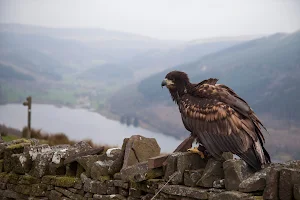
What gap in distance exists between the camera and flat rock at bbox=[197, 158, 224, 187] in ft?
16.1

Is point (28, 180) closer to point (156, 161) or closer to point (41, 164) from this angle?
point (41, 164)

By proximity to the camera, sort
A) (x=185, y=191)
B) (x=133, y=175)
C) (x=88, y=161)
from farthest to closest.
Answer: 1. (x=88, y=161)
2. (x=133, y=175)
3. (x=185, y=191)

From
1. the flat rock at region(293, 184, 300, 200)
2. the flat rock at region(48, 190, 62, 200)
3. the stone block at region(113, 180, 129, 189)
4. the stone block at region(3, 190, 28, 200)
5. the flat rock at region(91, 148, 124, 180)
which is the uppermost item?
the flat rock at region(293, 184, 300, 200)

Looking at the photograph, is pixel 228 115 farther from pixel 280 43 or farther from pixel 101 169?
pixel 280 43

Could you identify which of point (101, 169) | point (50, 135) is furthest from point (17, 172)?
point (50, 135)

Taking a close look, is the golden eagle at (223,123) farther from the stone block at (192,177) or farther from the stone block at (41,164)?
the stone block at (41,164)

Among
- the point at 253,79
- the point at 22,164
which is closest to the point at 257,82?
the point at 253,79

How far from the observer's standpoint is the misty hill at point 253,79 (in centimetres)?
3638

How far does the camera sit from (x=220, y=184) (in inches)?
189

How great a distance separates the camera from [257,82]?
43938 mm

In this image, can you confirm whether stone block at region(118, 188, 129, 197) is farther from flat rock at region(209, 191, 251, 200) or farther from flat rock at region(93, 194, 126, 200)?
flat rock at region(209, 191, 251, 200)

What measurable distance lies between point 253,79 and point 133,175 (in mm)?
41134

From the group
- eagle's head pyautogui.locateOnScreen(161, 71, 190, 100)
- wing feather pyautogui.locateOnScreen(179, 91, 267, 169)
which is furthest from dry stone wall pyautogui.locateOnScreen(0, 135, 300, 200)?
eagle's head pyautogui.locateOnScreen(161, 71, 190, 100)

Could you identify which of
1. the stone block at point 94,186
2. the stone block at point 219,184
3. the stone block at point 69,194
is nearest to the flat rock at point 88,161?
the stone block at point 94,186
